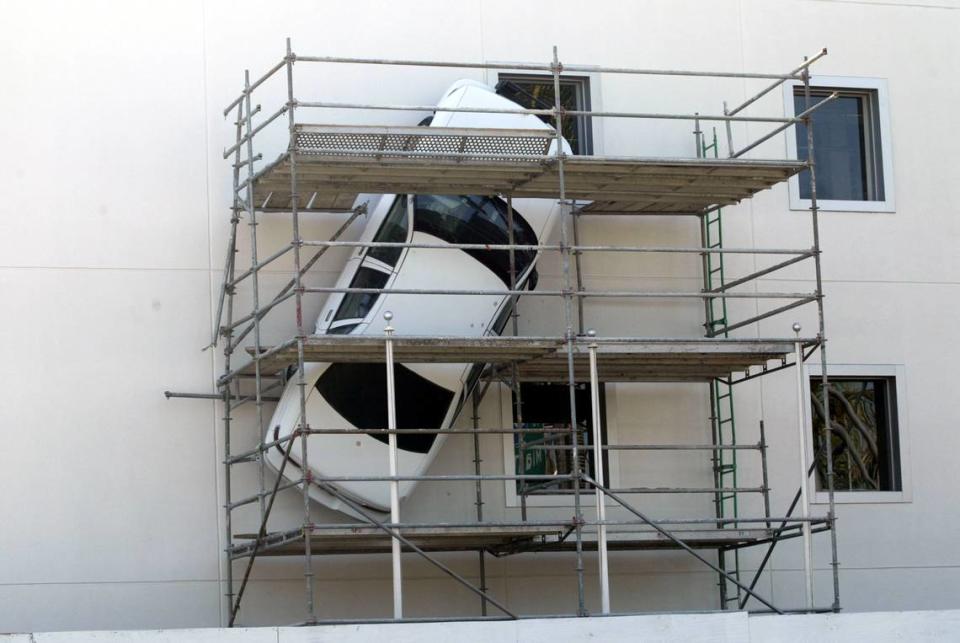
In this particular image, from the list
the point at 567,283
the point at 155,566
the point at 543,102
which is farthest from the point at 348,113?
the point at 155,566

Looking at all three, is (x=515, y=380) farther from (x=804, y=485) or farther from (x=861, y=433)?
(x=861, y=433)

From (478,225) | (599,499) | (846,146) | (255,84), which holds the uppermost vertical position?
(255,84)

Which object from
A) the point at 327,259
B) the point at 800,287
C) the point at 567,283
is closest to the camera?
the point at 567,283

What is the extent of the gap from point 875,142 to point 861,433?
258 cm

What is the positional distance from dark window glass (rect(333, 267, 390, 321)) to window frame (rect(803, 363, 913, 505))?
3.78 m

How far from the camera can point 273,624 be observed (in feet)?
45.3

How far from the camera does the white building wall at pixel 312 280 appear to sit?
45.0 feet

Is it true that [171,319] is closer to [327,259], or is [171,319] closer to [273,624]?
[327,259]

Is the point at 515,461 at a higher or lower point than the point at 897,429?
lower

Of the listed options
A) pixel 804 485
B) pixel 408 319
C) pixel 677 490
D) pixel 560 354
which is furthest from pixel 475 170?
pixel 804 485

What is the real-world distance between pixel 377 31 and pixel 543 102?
1.54 meters

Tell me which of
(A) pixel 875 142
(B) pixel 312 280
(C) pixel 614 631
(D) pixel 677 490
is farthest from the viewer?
(A) pixel 875 142

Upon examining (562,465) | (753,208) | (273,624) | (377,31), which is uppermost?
(377,31)

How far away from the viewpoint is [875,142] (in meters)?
16.0
